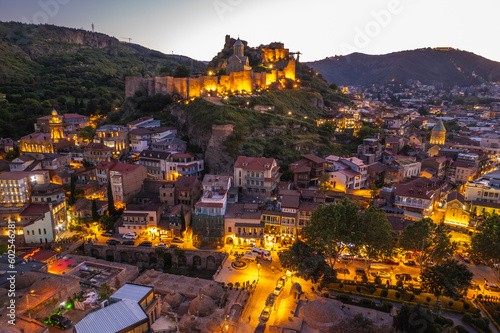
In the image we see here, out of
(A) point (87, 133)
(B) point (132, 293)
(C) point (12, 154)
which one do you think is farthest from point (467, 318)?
(C) point (12, 154)

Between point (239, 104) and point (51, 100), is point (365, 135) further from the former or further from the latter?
point (51, 100)

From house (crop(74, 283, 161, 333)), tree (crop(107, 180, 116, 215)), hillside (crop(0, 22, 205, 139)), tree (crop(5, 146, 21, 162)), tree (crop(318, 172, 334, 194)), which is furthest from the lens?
hillside (crop(0, 22, 205, 139))

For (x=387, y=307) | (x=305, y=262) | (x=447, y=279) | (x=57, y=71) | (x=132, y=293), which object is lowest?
(x=387, y=307)

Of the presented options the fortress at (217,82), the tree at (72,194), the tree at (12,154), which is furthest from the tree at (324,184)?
the tree at (12,154)

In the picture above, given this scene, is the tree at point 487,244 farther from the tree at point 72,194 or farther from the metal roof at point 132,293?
the tree at point 72,194

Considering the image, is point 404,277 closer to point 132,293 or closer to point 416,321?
point 416,321

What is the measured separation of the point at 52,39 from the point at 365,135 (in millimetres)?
144079

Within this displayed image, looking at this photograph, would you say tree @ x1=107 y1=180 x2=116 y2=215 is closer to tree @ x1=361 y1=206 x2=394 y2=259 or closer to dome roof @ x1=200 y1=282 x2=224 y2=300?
A: dome roof @ x1=200 y1=282 x2=224 y2=300

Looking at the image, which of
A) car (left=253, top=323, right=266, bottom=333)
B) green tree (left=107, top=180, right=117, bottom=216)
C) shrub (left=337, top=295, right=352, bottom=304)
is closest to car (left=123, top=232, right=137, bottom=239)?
green tree (left=107, top=180, right=117, bottom=216)

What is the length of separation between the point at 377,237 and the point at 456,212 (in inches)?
640

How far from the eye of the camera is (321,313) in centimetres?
2525

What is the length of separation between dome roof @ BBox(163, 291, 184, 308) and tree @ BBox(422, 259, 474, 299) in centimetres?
2178

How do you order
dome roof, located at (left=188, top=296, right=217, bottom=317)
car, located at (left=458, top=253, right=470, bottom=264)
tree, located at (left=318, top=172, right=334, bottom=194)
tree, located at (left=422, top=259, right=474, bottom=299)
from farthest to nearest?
tree, located at (left=318, top=172, right=334, bottom=194)
car, located at (left=458, top=253, right=470, bottom=264)
dome roof, located at (left=188, top=296, right=217, bottom=317)
tree, located at (left=422, top=259, right=474, bottom=299)

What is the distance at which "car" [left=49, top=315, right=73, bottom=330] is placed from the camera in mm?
22797
